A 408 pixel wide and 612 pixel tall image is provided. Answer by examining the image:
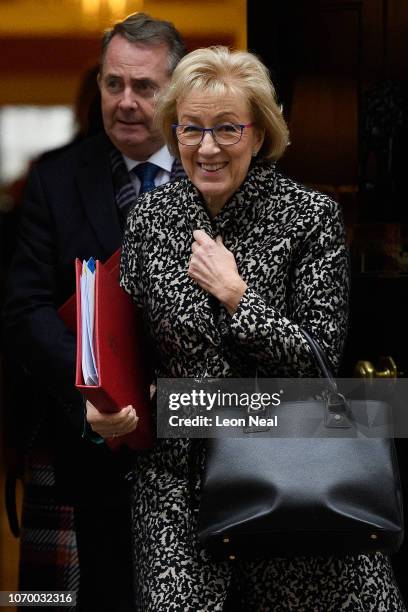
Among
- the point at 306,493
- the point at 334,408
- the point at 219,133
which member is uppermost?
the point at 219,133

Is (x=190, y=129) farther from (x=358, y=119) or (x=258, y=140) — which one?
(x=358, y=119)

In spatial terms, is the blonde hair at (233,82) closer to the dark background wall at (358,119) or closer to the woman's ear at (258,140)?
the woman's ear at (258,140)

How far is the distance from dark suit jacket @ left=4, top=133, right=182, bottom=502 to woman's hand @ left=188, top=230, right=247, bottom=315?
2.04 feet

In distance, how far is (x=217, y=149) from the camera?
2.80 meters

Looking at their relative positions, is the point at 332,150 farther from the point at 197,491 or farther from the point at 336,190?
the point at 197,491

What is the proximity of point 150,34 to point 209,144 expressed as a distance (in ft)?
2.67

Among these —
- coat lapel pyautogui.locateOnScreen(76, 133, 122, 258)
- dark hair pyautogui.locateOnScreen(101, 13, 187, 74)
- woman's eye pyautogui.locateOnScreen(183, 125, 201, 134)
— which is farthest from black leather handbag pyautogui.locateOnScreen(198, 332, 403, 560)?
dark hair pyautogui.locateOnScreen(101, 13, 187, 74)

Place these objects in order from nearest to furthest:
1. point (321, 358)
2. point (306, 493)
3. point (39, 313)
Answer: point (306, 493), point (321, 358), point (39, 313)

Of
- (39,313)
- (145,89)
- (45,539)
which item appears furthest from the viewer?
(45,539)

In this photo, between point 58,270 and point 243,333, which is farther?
point 58,270

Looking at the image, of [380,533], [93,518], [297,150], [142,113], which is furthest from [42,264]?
[380,533]

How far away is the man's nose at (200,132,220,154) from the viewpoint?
9.19 feet

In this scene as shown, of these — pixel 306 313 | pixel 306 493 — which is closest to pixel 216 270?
pixel 306 313

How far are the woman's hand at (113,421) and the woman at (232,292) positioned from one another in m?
0.02
